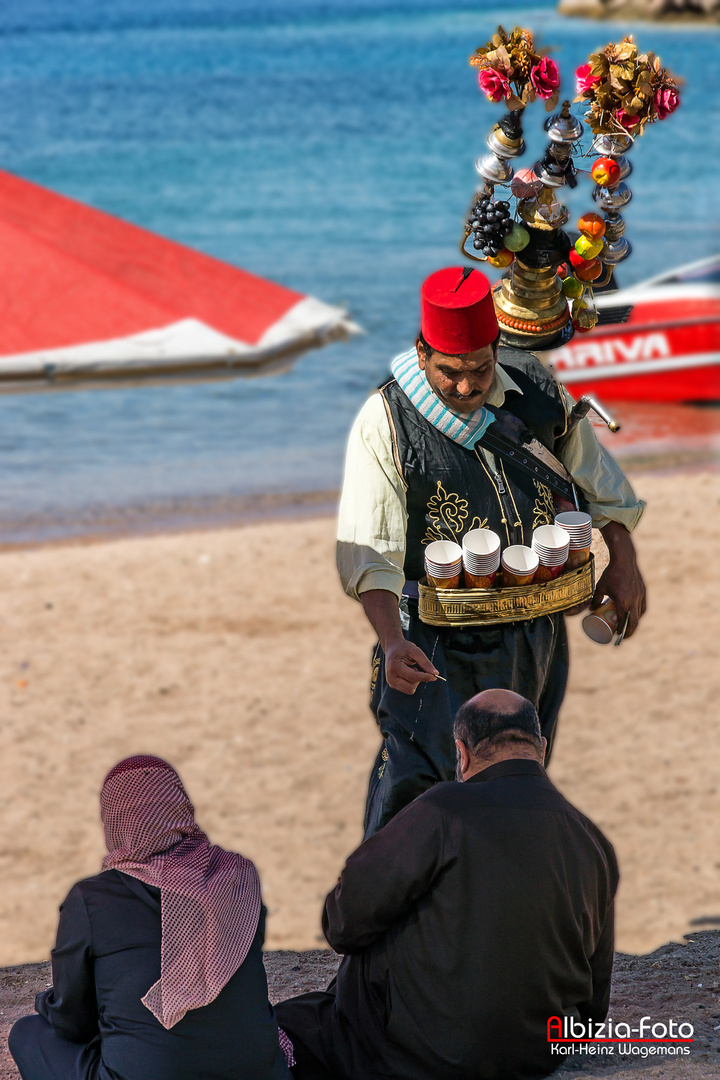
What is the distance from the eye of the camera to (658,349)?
12.1 meters

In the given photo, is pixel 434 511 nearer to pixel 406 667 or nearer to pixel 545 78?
pixel 406 667

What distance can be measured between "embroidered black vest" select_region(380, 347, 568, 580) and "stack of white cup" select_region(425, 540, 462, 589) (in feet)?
0.21

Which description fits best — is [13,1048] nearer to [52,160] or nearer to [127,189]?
[127,189]

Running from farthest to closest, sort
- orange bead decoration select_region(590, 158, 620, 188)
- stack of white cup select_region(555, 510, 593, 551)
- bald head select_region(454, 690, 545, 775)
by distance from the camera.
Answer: orange bead decoration select_region(590, 158, 620, 188) → stack of white cup select_region(555, 510, 593, 551) → bald head select_region(454, 690, 545, 775)

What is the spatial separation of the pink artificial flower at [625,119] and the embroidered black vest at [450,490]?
730mm

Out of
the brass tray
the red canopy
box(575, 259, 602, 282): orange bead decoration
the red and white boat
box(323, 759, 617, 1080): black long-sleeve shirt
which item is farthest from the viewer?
the red and white boat

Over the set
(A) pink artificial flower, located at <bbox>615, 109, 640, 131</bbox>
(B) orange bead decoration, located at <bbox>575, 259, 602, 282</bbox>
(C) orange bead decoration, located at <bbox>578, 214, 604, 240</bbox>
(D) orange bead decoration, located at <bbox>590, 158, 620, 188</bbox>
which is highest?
(A) pink artificial flower, located at <bbox>615, 109, 640, 131</bbox>

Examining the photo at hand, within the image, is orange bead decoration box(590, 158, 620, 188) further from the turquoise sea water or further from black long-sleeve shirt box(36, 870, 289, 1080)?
black long-sleeve shirt box(36, 870, 289, 1080)

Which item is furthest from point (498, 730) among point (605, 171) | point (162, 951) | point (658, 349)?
point (658, 349)

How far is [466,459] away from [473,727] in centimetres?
70

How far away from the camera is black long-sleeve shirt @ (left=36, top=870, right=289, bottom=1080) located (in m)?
2.27

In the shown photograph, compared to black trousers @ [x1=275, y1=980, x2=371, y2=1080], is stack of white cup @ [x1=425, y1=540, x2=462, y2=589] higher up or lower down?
higher up

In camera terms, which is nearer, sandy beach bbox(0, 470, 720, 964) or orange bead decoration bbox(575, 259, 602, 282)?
orange bead decoration bbox(575, 259, 602, 282)

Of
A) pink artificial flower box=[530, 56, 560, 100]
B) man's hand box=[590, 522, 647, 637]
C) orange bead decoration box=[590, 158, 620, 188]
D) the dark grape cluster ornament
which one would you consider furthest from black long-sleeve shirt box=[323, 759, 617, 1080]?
pink artificial flower box=[530, 56, 560, 100]
